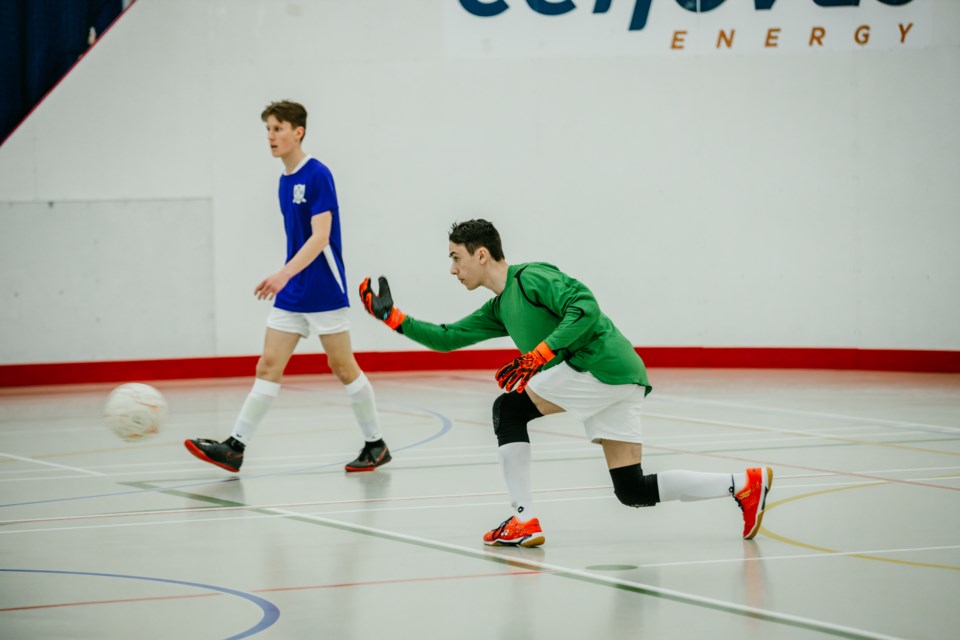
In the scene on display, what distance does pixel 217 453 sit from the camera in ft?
27.6

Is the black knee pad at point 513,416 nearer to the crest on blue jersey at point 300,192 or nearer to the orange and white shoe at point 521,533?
the orange and white shoe at point 521,533

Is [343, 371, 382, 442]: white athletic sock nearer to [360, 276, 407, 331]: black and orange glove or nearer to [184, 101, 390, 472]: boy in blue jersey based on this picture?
[184, 101, 390, 472]: boy in blue jersey

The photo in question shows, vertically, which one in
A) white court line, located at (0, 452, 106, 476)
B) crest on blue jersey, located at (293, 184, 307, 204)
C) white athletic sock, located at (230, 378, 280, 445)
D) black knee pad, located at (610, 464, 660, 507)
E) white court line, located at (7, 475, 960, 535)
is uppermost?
crest on blue jersey, located at (293, 184, 307, 204)

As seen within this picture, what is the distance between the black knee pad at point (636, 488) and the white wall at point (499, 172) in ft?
33.8

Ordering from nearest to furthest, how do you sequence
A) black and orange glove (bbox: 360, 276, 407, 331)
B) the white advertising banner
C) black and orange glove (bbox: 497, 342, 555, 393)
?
black and orange glove (bbox: 497, 342, 555, 393) < black and orange glove (bbox: 360, 276, 407, 331) < the white advertising banner

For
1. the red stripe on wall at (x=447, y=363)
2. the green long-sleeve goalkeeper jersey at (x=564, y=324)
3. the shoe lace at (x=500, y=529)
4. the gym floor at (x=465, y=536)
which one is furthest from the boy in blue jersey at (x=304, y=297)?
the red stripe on wall at (x=447, y=363)

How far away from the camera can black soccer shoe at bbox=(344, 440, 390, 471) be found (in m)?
8.77

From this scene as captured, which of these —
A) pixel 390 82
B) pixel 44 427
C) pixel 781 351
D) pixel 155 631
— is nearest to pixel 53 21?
pixel 390 82

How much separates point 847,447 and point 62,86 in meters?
10.6

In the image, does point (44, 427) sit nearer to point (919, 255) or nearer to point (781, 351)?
point (781, 351)

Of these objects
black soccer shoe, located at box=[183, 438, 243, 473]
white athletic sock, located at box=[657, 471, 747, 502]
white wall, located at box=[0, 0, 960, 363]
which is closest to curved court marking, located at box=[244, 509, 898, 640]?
white athletic sock, located at box=[657, 471, 747, 502]

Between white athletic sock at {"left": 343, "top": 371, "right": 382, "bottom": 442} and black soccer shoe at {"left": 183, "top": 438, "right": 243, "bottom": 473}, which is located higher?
white athletic sock at {"left": 343, "top": 371, "right": 382, "bottom": 442}

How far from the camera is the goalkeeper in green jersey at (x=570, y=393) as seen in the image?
6207 mm

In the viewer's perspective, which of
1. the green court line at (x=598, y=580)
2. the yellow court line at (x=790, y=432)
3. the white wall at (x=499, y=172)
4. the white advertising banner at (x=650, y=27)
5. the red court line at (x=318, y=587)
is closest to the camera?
the green court line at (x=598, y=580)
